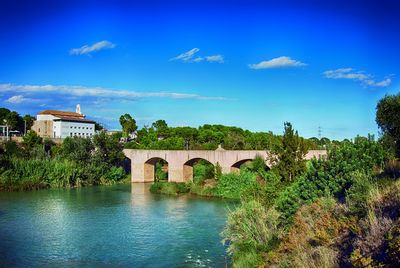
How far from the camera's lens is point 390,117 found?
731 inches

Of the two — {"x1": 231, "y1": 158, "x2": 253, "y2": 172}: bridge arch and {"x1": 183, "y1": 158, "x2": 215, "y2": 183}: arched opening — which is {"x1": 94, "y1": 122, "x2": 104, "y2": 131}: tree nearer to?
{"x1": 183, "y1": 158, "x2": 215, "y2": 183}: arched opening

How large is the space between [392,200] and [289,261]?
2630 mm

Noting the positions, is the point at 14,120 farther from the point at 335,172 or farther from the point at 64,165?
the point at 335,172

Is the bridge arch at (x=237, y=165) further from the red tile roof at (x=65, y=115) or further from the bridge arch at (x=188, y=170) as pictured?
the red tile roof at (x=65, y=115)

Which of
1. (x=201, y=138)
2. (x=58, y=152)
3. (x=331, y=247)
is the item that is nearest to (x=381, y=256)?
(x=331, y=247)

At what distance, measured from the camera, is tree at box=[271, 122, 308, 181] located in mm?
20922

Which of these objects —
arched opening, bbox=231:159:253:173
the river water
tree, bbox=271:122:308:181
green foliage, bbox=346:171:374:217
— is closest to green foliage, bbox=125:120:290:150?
arched opening, bbox=231:159:253:173

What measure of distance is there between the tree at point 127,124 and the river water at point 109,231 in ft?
133

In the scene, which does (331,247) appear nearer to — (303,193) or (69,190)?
(303,193)

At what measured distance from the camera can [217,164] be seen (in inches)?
1639

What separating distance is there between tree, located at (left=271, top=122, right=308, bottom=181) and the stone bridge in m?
16.7

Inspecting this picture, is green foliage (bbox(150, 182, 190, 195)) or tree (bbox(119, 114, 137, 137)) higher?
tree (bbox(119, 114, 137, 137))

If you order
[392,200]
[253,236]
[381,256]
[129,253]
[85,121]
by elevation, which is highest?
[85,121]

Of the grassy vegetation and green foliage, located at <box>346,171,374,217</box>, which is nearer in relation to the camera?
green foliage, located at <box>346,171,374,217</box>
